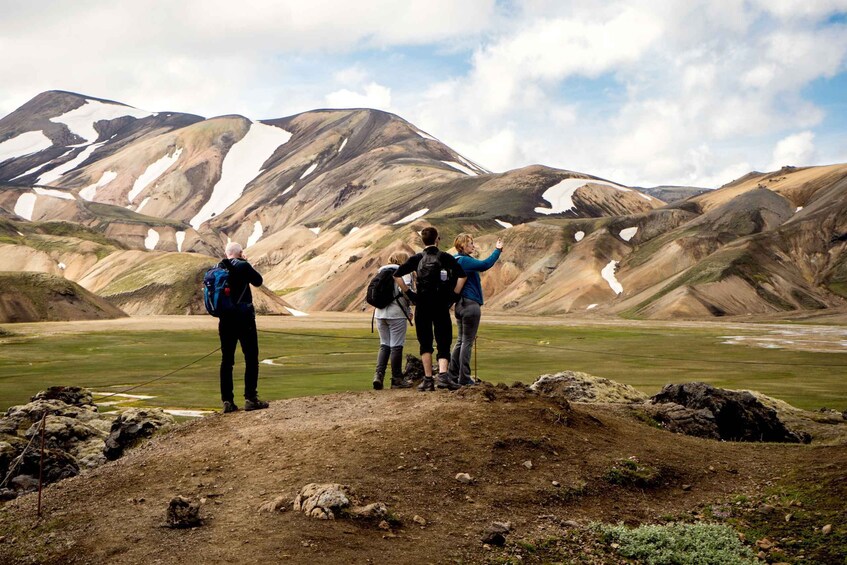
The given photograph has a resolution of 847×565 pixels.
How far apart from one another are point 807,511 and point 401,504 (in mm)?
5431

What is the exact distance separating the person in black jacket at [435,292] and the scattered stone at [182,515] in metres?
6.10

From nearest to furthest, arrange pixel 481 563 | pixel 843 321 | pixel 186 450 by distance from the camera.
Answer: pixel 481 563, pixel 186 450, pixel 843 321

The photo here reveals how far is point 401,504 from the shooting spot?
10.5m

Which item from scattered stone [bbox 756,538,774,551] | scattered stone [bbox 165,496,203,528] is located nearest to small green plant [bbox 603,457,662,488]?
scattered stone [bbox 756,538,774,551]

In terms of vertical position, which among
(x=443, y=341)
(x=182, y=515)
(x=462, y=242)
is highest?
(x=462, y=242)

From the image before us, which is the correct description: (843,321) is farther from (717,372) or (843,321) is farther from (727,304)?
(717,372)

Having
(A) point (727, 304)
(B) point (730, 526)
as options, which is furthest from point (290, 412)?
(A) point (727, 304)

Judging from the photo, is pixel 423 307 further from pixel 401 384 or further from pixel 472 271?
pixel 401 384

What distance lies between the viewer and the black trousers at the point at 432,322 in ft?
49.7

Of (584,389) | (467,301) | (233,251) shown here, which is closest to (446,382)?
(467,301)

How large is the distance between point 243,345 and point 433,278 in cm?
382

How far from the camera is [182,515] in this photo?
9.81 metres

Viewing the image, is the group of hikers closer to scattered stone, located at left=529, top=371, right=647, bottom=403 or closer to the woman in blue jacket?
the woman in blue jacket

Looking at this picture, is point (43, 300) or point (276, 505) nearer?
point (276, 505)
